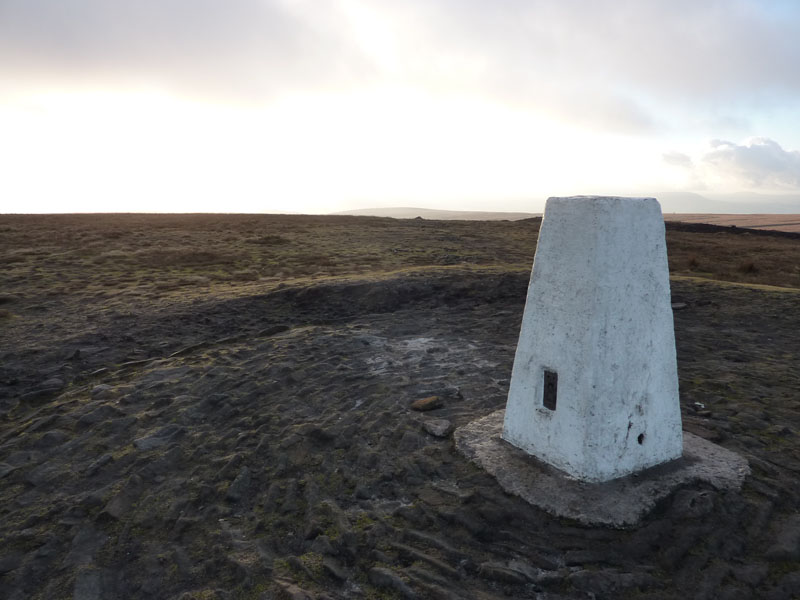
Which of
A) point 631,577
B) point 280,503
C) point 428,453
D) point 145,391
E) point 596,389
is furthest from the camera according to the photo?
point 145,391

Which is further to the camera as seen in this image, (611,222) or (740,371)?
(740,371)

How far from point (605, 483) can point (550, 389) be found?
1.02 m

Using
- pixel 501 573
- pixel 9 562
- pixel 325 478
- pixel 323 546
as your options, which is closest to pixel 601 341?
pixel 501 573

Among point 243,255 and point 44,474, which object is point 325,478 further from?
point 243,255

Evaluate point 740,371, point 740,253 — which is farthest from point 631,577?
point 740,253

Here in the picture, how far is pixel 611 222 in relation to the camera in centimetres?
485

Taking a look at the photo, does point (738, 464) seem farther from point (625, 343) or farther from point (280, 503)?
point (280, 503)

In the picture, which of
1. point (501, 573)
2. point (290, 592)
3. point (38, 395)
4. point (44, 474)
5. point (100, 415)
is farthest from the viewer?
point (38, 395)

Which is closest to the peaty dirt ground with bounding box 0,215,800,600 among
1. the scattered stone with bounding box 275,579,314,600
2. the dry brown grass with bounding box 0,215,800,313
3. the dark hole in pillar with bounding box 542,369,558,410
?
the scattered stone with bounding box 275,579,314,600

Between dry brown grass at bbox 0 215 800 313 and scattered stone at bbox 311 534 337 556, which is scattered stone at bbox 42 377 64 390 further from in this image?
scattered stone at bbox 311 534 337 556

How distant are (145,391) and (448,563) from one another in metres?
5.60

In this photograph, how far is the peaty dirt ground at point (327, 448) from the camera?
4.35 metres

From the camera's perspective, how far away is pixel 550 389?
17.3 ft

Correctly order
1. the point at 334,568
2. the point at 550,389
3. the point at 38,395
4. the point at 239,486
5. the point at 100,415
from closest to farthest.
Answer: the point at 334,568 < the point at 550,389 < the point at 239,486 < the point at 100,415 < the point at 38,395
